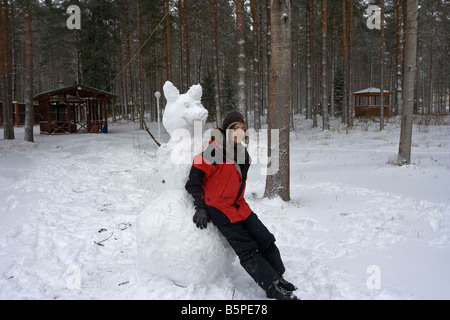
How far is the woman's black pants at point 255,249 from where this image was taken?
262 cm

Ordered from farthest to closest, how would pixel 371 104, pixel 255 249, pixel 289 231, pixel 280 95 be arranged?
pixel 371 104 < pixel 280 95 < pixel 289 231 < pixel 255 249

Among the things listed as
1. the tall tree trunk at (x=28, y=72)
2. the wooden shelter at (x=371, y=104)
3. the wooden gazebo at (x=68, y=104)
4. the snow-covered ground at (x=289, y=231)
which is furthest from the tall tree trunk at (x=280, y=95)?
the wooden shelter at (x=371, y=104)

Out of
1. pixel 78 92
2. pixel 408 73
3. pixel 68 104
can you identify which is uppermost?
pixel 78 92

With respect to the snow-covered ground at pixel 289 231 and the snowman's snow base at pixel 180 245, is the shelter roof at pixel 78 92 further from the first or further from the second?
the snowman's snow base at pixel 180 245

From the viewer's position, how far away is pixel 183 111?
9.81 feet

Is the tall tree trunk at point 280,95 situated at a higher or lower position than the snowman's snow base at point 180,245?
higher

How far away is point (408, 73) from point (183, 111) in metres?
6.62

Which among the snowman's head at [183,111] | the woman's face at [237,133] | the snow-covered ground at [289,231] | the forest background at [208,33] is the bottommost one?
the snow-covered ground at [289,231]

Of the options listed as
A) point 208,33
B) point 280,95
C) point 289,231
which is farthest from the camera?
point 208,33

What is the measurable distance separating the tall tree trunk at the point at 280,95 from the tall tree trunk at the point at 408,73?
3.55 m

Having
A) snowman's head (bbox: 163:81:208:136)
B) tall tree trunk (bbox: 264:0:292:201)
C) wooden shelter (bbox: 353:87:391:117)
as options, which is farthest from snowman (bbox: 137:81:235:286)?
wooden shelter (bbox: 353:87:391:117)

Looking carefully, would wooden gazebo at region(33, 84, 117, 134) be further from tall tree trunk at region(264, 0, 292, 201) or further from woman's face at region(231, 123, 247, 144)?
woman's face at region(231, 123, 247, 144)

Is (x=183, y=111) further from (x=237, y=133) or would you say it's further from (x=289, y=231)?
(x=289, y=231)

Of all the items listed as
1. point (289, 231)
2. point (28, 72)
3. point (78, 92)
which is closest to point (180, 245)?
point (289, 231)
